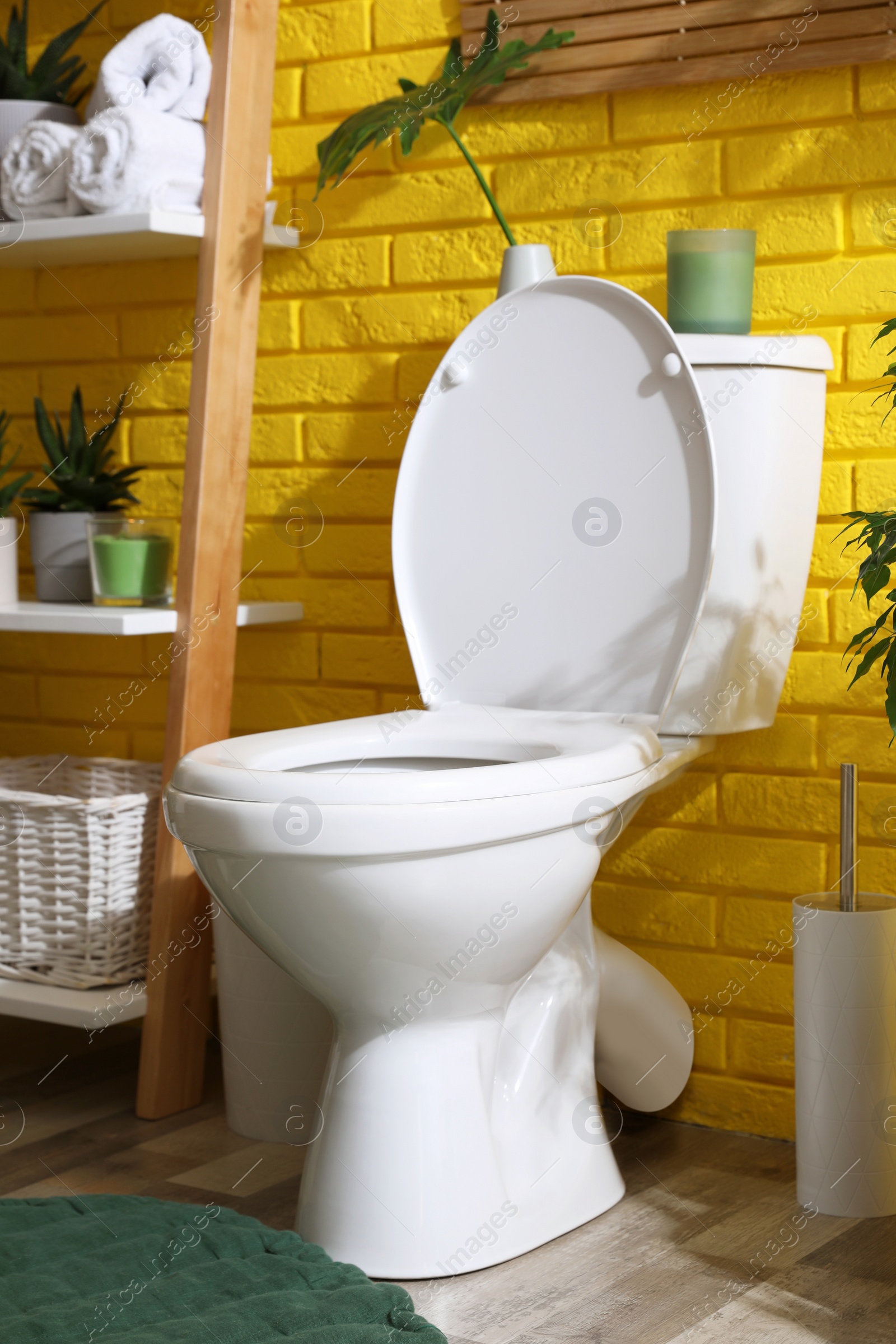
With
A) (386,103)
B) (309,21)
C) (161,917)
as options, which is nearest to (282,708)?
(161,917)

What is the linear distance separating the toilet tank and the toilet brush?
0.54 ft

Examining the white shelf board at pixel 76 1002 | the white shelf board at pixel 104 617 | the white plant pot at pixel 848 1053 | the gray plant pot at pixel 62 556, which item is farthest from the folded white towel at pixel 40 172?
the white plant pot at pixel 848 1053

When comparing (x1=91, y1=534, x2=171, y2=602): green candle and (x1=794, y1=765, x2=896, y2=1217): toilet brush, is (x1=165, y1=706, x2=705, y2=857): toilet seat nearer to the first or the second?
(x1=794, y1=765, x2=896, y2=1217): toilet brush

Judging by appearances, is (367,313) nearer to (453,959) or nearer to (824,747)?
(824,747)

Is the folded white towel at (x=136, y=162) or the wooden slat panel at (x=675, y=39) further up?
the wooden slat panel at (x=675, y=39)

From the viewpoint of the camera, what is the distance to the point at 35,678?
229 cm

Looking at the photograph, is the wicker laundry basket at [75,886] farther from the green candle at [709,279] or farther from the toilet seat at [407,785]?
the green candle at [709,279]

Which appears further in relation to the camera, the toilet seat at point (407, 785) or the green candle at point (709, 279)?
the green candle at point (709, 279)

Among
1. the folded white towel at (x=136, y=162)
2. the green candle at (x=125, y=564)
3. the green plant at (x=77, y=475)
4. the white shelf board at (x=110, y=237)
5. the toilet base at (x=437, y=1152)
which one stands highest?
the folded white towel at (x=136, y=162)

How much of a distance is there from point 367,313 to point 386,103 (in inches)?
11.1

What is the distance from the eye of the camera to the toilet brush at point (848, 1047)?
4.82 ft

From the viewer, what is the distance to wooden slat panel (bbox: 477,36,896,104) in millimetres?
1591

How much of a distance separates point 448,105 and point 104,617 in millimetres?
750

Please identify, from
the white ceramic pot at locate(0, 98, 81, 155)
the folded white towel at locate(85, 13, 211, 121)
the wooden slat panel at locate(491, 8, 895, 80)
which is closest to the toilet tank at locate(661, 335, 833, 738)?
the wooden slat panel at locate(491, 8, 895, 80)
